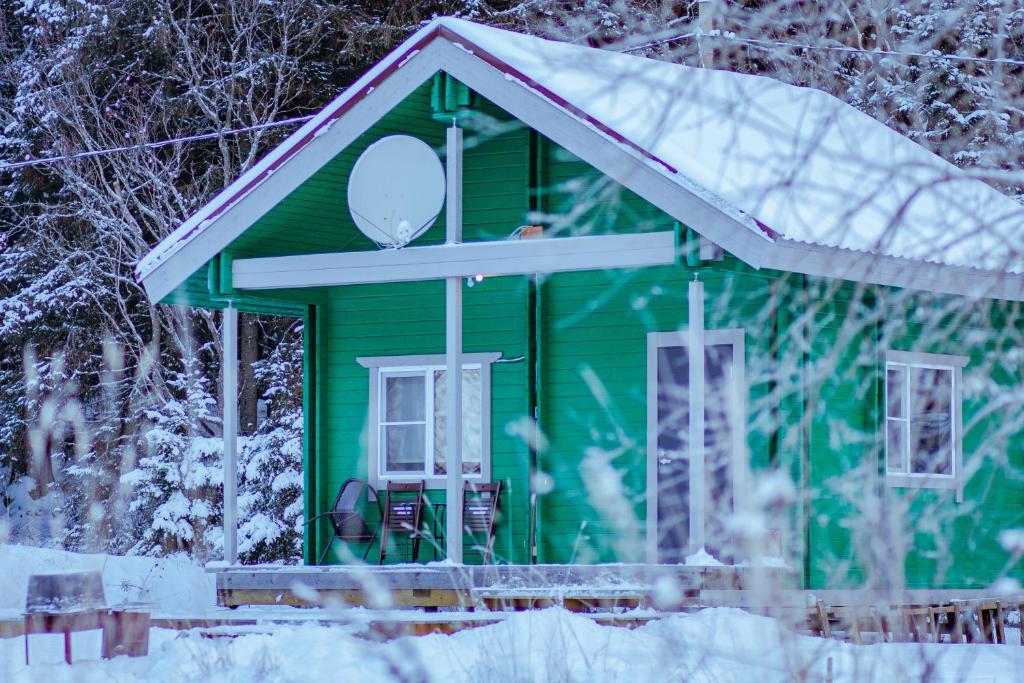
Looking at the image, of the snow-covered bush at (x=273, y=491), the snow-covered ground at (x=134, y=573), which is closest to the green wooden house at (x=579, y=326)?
the snow-covered ground at (x=134, y=573)

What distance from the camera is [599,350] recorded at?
12844 mm

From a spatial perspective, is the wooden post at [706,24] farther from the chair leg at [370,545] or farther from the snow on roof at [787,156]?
the chair leg at [370,545]

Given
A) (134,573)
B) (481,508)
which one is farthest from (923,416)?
(134,573)

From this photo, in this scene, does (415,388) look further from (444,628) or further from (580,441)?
(444,628)

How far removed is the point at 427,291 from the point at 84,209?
10975 millimetres

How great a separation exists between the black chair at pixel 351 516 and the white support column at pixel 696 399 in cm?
383

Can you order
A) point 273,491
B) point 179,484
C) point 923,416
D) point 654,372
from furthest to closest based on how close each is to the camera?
point 179,484
point 273,491
point 923,416
point 654,372

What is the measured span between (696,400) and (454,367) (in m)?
2.06

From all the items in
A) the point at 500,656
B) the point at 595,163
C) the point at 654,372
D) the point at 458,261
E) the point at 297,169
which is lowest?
the point at 500,656

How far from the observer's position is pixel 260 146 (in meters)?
23.3

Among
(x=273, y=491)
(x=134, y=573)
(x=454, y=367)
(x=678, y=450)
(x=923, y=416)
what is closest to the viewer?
(x=454, y=367)

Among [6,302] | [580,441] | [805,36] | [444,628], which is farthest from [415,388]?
[6,302]

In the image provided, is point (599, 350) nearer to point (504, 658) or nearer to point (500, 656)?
point (500, 656)

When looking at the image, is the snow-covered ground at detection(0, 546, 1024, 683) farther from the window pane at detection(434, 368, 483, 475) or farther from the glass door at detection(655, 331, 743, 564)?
the window pane at detection(434, 368, 483, 475)
